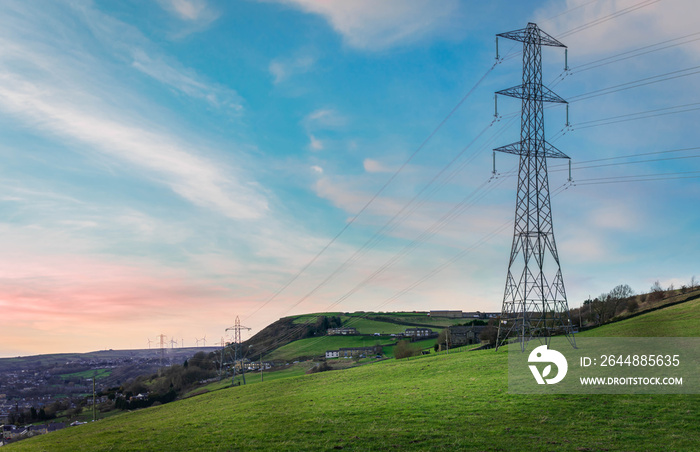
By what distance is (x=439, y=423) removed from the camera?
1041 inches

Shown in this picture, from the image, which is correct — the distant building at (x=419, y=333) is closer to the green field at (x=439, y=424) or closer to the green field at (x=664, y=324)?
the green field at (x=664, y=324)

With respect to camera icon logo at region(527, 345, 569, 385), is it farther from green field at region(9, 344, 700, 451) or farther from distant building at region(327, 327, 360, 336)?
distant building at region(327, 327, 360, 336)

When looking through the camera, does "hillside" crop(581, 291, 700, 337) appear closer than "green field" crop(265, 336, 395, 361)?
Yes

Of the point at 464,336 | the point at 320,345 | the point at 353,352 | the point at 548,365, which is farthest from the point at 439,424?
the point at 320,345

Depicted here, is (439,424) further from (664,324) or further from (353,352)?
(353,352)

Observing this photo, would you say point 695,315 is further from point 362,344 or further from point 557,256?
point 362,344

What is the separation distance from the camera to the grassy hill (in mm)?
22453

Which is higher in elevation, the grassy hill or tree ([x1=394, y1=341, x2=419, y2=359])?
the grassy hill

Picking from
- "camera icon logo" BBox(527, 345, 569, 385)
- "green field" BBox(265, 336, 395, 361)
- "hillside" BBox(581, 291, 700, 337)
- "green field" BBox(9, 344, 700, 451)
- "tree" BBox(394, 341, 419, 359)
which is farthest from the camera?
"green field" BBox(265, 336, 395, 361)

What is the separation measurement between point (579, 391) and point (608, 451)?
A: 11.8 m

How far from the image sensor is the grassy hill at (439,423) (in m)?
22.5

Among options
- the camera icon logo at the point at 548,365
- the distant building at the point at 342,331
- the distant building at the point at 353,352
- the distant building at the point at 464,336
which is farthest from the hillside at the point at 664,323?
the distant building at the point at 342,331

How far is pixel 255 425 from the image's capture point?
102ft

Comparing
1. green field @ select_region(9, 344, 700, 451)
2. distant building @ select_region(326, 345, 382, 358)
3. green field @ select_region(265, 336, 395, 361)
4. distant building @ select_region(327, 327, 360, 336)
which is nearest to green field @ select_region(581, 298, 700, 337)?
green field @ select_region(9, 344, 700, 451)
